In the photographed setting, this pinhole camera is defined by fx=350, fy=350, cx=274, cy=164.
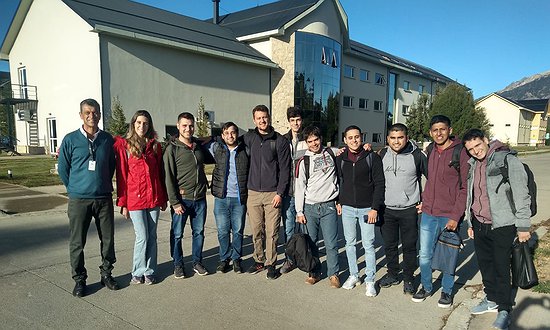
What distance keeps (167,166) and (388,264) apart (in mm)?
2886

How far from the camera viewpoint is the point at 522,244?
3.12m

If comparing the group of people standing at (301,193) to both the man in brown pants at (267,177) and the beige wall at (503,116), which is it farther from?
the beige wall at (503,116)

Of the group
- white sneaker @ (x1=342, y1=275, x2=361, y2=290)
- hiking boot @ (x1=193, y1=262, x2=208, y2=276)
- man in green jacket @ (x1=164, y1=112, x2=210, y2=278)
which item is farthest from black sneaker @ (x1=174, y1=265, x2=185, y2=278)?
white sneaker @ (x1=342, y1=275, x2=361, y2=290)

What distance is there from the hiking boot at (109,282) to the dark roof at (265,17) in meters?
23.7

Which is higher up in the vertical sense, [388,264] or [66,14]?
[66,14]

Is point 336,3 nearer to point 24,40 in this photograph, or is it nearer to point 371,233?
point 24,40

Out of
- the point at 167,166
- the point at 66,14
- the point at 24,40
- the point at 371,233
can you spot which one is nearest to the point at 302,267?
the point at 371,233

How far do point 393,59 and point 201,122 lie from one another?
29.7 m

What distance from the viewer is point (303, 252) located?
13.5 ft

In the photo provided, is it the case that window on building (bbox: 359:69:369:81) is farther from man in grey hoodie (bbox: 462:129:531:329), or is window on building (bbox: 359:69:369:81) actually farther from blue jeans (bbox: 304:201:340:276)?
man in grey hoodie (bbox: 462:129:531:329)

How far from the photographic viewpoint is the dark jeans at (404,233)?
3873mm

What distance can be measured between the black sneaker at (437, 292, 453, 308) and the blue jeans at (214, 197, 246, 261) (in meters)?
2.39

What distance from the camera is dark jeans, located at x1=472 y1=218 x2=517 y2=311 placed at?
3.21m

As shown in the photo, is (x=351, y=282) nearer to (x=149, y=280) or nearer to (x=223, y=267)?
(x=223, y=267)
